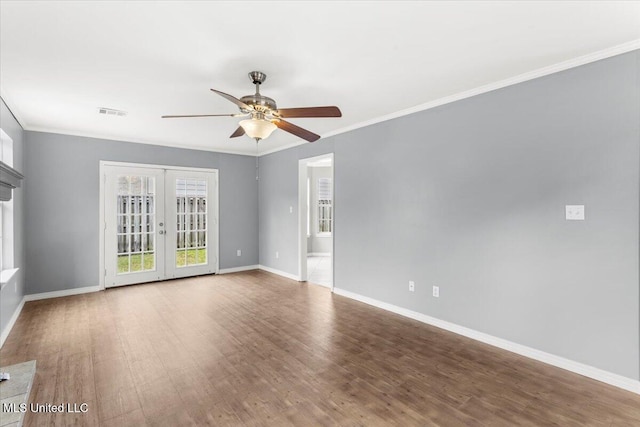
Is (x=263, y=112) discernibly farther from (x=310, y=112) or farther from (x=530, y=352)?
(x=530, y=352)

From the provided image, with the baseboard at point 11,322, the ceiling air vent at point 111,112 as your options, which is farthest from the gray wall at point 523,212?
the baseboard at point 11,322

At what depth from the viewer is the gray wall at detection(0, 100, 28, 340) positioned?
3463 millimetres

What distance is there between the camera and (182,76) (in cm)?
294

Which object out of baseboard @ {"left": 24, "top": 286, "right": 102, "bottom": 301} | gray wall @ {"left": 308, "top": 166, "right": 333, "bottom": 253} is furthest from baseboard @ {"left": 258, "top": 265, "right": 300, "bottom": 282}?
baseboard @ {"left": 24, "top": 286, "right": 102, "bottom": 301}

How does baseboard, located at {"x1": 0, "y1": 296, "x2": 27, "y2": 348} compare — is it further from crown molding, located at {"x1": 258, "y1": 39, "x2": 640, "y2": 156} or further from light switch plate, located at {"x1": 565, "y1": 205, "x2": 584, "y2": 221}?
light switch plate, located at {"x1": 565, "y1": 205, "x2": 584, "y2": 221}

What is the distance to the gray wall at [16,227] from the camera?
3463mm

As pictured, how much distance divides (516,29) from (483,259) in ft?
6.82

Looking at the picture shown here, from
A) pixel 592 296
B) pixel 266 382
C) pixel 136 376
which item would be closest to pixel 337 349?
pixel 266 382

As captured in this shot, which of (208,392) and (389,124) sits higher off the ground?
(389,124)

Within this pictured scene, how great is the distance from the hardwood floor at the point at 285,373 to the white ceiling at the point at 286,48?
102 inches

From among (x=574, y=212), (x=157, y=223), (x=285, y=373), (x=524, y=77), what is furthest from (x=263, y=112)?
(x=157, y=223)

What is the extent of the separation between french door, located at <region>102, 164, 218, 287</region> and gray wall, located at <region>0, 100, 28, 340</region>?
105 cm

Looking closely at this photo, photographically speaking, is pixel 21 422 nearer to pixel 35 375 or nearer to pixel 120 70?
pixel 35 375

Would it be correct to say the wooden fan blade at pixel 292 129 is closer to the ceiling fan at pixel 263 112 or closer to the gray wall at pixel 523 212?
the ceiling fan at pixel 263 112
